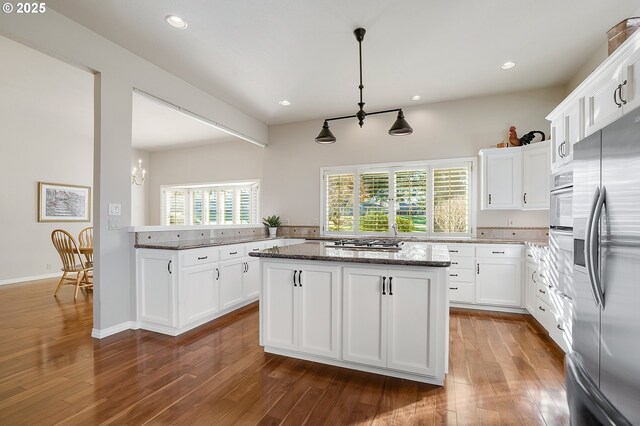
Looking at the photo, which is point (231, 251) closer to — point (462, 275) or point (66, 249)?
point (66, 249)

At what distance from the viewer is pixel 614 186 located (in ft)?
3.55

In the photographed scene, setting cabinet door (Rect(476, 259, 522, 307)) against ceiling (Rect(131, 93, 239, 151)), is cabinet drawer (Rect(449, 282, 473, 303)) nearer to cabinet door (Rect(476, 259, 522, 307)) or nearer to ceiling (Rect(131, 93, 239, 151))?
cabinet door (Rect(476, 259, 522, 307))

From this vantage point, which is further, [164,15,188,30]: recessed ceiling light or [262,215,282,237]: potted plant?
[262,215,282,237]: potted plant

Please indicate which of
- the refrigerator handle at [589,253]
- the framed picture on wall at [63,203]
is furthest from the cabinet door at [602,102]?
the framed picture on wall at [63,203]

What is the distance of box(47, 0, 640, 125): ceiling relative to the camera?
2531 millimetres

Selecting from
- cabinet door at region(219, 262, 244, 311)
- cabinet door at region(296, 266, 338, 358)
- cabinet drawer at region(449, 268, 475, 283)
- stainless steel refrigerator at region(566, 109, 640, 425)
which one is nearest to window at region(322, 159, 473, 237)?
cabinet drawer at region(449, 268, 475, 283)

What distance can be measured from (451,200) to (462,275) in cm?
116

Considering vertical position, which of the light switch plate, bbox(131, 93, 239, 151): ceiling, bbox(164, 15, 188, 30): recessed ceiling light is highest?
bbox(164, 15, 188, 30): recessed ceiling light

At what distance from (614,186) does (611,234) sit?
17cm

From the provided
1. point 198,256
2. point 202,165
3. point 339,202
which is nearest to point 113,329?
point 198,256

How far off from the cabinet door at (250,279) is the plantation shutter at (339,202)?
161 cm

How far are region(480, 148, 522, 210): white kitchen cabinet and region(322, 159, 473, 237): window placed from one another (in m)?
0.33

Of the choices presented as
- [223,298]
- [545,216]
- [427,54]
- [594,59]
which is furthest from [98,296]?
[594,59]

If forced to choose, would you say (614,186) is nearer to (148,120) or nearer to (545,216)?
(545,216)
